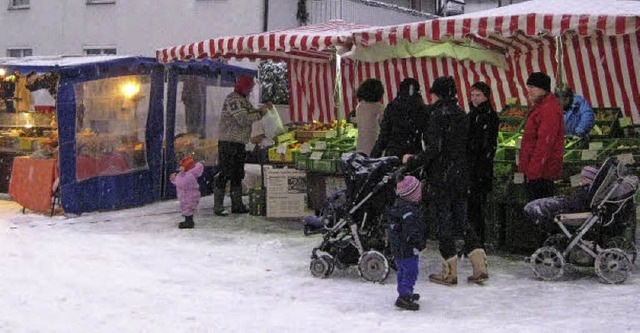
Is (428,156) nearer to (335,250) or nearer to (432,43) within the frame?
(335,250)

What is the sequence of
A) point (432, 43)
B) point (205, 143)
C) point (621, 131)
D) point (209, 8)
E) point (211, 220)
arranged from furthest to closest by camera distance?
point (209, 8) → point (205, 143) → point (432, 43) → point (211, 220) → point (621, 131)

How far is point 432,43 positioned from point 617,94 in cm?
315

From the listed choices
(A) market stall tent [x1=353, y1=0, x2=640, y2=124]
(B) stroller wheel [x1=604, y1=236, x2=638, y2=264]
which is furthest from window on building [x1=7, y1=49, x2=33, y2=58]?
(B) stroller wheel [x1=604, y1=236, x2=638, y2=264]

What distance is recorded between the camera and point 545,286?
25.7ft

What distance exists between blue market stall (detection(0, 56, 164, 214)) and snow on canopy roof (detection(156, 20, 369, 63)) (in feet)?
2.69

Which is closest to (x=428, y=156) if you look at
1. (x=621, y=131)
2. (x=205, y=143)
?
(x=621, y=131)

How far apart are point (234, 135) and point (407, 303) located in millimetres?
6032

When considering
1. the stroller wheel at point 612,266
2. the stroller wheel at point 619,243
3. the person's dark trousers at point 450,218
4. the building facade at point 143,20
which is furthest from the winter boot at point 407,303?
the building facade at point 143,20

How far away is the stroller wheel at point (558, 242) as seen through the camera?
7.98 meters

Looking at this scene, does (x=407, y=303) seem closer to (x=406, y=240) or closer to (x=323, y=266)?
(x=406, y=240)

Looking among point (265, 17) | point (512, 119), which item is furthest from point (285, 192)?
point (265, 17)

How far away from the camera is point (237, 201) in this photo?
12.7m

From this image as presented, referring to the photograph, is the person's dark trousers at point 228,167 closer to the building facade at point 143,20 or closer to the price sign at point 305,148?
the price sign at point 305,148

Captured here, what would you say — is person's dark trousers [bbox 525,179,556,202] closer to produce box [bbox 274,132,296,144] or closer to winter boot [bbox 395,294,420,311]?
winter boot [bbox 395,294,420,311]
